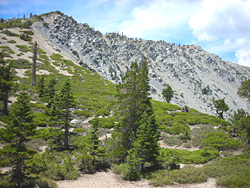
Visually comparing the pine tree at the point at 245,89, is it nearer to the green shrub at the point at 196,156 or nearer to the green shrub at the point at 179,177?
the green shrub at the point at 196,156

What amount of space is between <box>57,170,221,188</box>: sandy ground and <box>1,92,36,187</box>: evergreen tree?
291 centimetres

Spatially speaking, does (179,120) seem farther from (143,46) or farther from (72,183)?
(143,46)

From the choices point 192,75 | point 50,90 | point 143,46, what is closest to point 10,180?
point 50,90

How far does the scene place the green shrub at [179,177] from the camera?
486 inches

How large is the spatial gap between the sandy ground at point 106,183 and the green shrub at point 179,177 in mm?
386

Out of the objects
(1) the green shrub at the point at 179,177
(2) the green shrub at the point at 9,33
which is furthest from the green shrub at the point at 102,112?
(2) the green shrub at the point at 9,33

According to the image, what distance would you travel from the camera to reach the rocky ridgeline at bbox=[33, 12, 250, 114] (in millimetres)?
86188

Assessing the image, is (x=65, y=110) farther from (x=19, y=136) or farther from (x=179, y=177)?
(x=179, y=177)

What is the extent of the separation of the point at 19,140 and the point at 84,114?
2107 cm

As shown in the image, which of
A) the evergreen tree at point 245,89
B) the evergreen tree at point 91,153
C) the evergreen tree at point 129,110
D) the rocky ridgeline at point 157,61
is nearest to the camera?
the evergreen tree at point 91,153

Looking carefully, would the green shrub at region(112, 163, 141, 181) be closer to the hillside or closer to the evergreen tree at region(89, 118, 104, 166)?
the hillside

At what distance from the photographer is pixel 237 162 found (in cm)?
1495

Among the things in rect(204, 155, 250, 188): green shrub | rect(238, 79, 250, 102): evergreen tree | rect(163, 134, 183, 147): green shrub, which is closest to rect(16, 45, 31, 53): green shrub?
rect(163, 134, 183, 147): green shrub

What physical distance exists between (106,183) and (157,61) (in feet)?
407
